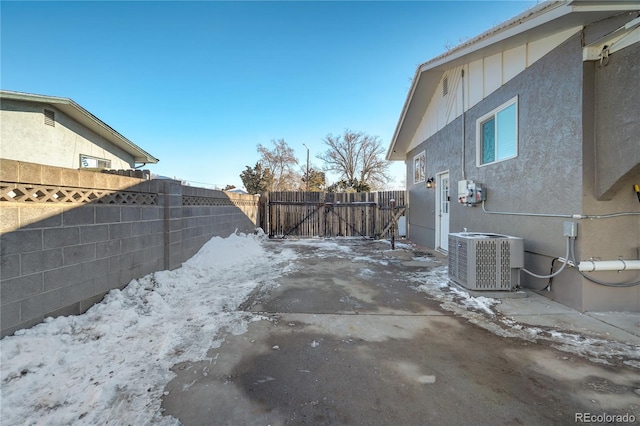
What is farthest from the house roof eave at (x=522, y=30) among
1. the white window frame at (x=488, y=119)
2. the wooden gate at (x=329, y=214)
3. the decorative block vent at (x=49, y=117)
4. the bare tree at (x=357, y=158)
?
the bare tree at (x=357, y=158)

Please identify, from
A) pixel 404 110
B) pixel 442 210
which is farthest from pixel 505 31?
pixel 404 110

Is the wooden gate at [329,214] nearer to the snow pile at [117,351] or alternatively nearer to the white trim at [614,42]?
the snow pile at [117,351]

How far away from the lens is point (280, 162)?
32.3 m

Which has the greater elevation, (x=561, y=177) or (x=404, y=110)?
(x=404, y=110)

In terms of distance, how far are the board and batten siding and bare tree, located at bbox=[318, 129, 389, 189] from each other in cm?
2052

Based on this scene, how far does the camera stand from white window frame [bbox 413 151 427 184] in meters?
9.62

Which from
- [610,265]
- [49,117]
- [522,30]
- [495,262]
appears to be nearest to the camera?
[610,265]

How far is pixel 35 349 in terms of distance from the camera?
92.7 inches

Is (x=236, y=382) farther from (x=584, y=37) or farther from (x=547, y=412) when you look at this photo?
(x=584, y=37)

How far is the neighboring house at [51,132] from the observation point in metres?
7.99

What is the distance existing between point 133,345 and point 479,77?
305 inches

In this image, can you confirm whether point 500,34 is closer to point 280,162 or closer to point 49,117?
point 49,117

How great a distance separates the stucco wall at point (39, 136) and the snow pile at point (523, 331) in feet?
38.8

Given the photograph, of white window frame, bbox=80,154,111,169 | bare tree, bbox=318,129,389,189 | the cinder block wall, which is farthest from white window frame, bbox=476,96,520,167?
bare tree, bbox=318,129,389,189
